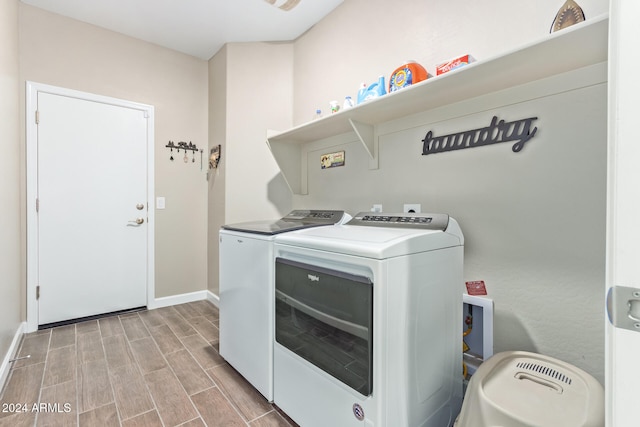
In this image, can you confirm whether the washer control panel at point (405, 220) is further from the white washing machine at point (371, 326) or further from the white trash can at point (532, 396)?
the white trash can at point (532, 396)

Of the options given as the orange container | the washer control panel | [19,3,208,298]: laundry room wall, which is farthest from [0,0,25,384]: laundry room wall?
the orange container

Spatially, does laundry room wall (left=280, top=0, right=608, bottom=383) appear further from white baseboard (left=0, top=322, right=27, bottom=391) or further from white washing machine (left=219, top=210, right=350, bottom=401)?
white baseboard (left=0, top=322, right=27, bottom=391)

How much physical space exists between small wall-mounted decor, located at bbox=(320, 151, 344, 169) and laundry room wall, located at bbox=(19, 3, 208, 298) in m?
1.65

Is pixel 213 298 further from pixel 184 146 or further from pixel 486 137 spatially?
pixel 486 137

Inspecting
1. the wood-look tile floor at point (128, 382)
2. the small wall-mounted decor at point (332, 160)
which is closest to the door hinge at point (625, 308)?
the wood-look tile floor at point (128, 382)

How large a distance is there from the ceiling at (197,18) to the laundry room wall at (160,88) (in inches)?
5.8

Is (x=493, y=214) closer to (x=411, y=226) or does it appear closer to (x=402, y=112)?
(x=411, y=226)

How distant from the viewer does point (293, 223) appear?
78.2 inches

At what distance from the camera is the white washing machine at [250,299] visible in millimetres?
1555

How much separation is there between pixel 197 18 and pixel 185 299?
283cm

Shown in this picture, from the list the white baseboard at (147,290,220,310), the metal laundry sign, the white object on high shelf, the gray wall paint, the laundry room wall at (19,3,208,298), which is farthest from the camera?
the white baseboard at (147,290,220,310)

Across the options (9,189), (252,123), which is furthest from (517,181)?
(9,189)

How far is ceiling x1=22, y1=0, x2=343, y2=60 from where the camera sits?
2.39 m

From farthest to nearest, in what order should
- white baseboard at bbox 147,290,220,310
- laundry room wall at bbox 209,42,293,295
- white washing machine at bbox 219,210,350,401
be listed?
white baseboard at bbox 147,290,220,310, laundry room wall at bbox 209,42,293,295, white washing machine at bbox 219,210,350,401
